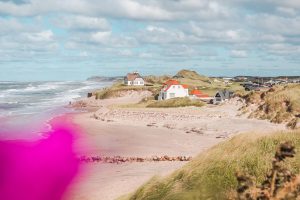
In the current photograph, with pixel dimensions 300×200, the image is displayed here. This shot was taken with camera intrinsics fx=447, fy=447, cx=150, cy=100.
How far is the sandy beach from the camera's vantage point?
86.4ft

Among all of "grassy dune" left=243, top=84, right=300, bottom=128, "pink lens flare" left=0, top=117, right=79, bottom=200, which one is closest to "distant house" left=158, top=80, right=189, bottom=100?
"grassy dune" left=243, top=84, right=300, bottom=128

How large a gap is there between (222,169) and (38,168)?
2286cm

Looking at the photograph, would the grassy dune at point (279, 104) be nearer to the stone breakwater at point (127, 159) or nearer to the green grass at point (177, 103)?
the green grass at point (177, 103)

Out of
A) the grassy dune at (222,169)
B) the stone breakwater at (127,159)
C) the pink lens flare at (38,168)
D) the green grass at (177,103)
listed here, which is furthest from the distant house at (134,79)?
the grassy dune at (222,169)

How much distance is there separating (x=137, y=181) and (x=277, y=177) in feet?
67.9

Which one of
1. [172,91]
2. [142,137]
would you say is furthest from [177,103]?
[142,137]

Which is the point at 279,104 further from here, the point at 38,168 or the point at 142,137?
the point at 38,168

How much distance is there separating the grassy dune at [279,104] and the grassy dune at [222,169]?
32.8m

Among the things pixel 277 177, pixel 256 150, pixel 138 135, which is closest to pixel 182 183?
pixel 256 150

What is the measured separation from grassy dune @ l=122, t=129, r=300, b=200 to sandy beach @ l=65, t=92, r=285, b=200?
9.38 feet

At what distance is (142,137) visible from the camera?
156 feet

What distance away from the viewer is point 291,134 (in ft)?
44.7

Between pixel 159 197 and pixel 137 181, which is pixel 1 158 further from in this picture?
pixel 159 197

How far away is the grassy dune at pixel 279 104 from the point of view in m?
49.9
